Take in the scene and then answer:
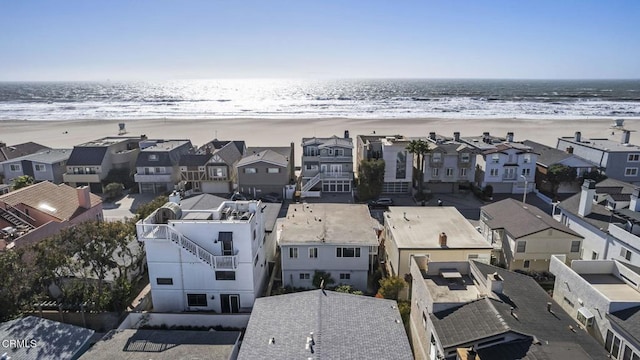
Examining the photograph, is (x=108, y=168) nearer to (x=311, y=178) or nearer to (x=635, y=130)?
(x=311, y=178)

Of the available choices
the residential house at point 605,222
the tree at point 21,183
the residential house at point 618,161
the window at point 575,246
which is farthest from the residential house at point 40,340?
the residential house at point 618,161

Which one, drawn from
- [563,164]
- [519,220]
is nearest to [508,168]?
[563,164]

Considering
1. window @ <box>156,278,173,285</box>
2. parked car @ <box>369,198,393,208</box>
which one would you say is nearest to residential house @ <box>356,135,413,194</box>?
parked car @ <box>369,198,393,208</box>

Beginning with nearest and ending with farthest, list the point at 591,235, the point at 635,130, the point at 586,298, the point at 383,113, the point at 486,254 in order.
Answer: the point at 586,298, the point at 486,254, the point at 591,235, the point at 635,130, the point at 383,113

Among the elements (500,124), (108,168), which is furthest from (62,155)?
(500,124)

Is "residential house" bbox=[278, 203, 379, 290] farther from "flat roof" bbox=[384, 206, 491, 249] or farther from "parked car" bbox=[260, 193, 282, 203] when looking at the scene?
"parked car" bbox=[260, 193, 282, 203]
